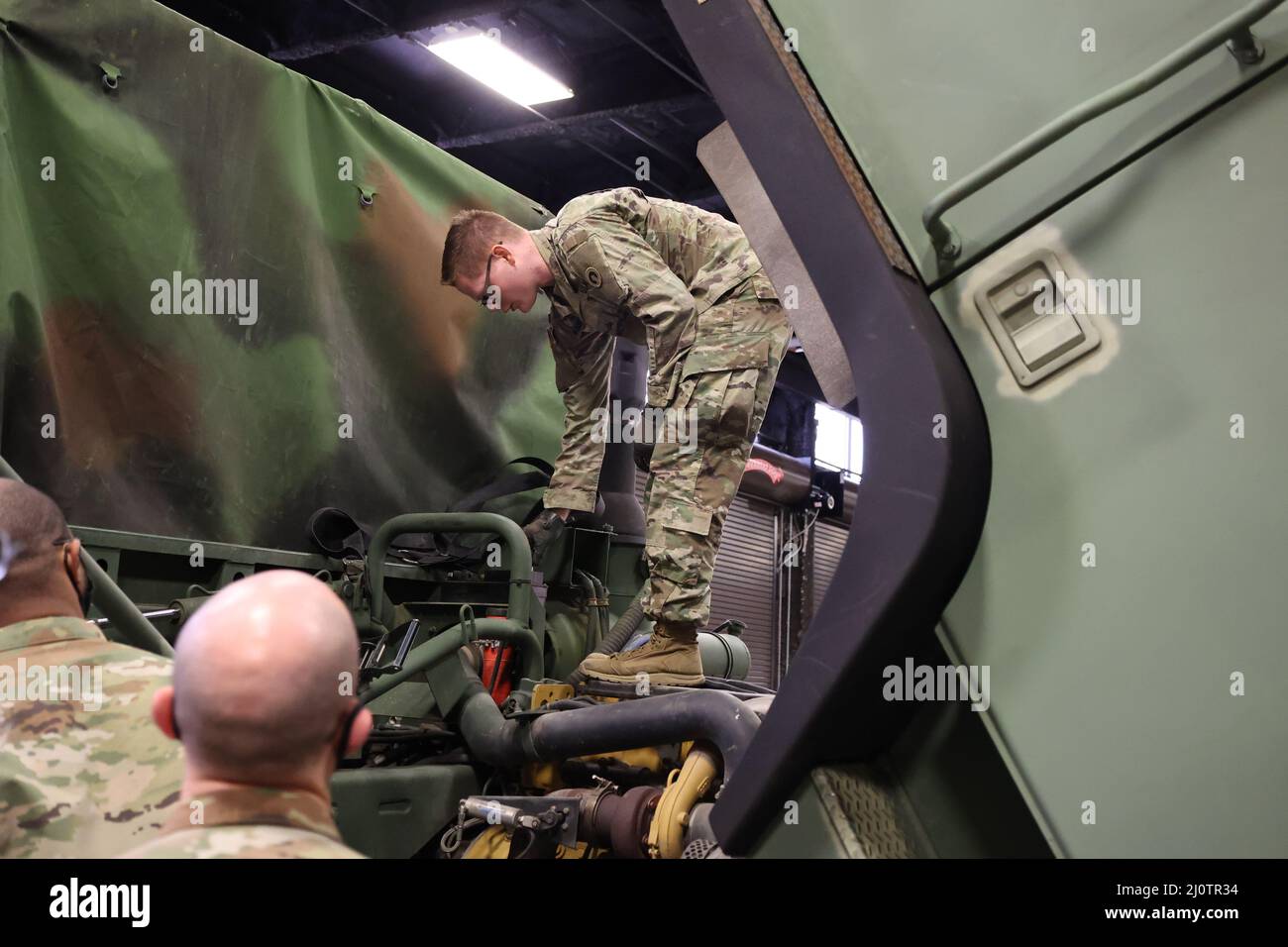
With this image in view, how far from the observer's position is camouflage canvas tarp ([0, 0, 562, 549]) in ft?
9.78

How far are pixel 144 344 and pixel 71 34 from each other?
82 centimetres

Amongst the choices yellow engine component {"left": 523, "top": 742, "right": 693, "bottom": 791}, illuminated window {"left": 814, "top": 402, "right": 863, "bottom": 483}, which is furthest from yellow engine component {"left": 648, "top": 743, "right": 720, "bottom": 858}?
illuminated window {"left": 814, "top": 402, "right": 863, "bottom": 483}

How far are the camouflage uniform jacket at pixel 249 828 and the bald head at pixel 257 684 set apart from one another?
0.02 meters

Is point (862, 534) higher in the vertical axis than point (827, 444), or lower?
lower

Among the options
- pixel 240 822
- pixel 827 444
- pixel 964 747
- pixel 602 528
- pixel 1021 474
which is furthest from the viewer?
pixel 827 444

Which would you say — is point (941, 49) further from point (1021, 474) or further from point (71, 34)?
point (71, 34)

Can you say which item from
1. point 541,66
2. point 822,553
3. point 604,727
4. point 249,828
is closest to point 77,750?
point 249,828

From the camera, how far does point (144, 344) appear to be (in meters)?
3.19

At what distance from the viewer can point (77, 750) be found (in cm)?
174

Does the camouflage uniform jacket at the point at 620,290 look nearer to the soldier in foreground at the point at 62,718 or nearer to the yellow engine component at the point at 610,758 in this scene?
the yellow engine component at the point at 610,758

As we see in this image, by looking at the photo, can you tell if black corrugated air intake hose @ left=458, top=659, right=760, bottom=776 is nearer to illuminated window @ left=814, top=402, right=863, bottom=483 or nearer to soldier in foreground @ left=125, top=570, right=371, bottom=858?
soldier in foreground @ left=125, top=570, right=371, bottom=858

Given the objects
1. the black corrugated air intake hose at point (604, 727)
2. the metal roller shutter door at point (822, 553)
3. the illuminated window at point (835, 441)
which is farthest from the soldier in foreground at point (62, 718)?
the illuminated window at point (835, 441)

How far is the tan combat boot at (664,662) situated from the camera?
116 inches
